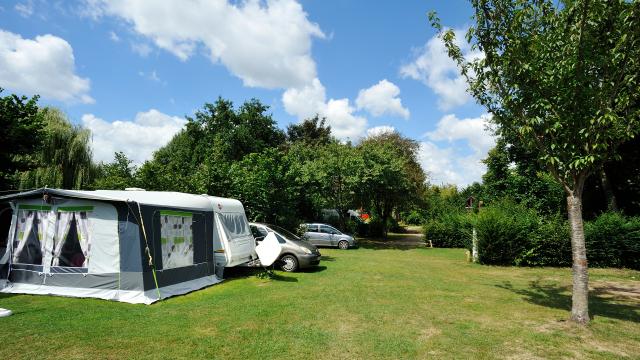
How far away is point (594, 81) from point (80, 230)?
1059 cm

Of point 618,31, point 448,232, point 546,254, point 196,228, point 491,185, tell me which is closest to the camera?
point 618,31

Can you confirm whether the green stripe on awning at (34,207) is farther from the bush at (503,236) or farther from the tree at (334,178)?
the tree at (334,178)

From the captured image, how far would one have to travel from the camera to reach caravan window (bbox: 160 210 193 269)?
9.05 meters

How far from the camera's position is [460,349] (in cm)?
553

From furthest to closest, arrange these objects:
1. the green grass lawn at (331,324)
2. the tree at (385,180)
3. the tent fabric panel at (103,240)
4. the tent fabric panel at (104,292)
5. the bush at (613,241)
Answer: the tree at (385,180) → the bush at (613,241) → the tent fabric panel at (103,240) → the tent fabric panel at (104,292) → the green grass lawn at (331,324)

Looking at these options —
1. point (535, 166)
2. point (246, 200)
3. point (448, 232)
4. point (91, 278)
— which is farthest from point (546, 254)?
point (91, 278)

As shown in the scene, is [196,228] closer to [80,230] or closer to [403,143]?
[80,230]

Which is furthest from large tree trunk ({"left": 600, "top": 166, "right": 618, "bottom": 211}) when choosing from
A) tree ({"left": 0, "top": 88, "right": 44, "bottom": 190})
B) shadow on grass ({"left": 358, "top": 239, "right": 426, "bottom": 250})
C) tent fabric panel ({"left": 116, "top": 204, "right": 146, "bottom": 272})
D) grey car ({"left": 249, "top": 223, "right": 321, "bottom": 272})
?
tree ({"left": 0, "top": 88, "right": 44, "bottom": 190})

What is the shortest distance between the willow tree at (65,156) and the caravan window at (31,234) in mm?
10808

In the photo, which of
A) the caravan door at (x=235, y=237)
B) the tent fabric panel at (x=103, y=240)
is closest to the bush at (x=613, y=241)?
the caravan door at (x=235, y=237)

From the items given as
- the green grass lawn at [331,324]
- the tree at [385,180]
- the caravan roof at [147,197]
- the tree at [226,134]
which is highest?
the tree at [226,134]

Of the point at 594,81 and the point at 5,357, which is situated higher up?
the point at 594,81

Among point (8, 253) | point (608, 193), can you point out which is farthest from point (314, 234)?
point (8, 253)

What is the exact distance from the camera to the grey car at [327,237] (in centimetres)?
2217
